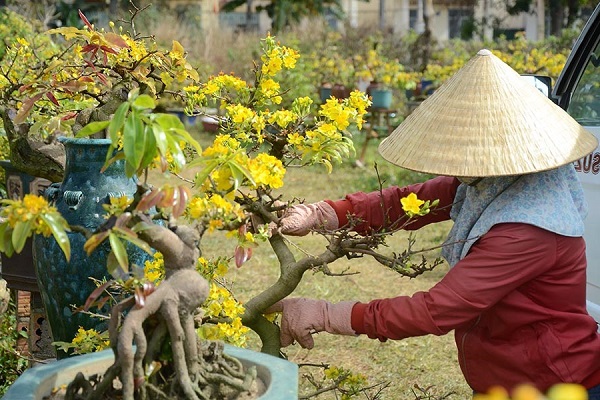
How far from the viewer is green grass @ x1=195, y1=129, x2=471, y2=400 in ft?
14.2

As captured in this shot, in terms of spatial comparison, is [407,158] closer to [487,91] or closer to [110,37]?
[487,91]

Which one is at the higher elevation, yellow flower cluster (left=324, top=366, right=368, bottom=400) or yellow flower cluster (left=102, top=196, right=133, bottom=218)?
yellow flower cluster (left=102, top=196, right=133, bottom=218)

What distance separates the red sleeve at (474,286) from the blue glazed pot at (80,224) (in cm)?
93

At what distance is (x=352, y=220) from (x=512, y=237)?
1.46 feet

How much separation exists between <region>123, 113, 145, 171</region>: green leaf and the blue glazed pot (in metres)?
1.22

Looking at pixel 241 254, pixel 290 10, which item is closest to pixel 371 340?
pixel 241 254

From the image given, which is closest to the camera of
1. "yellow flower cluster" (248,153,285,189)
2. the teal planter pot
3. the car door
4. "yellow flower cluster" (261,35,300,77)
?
"yellow flower cluster" (248,153,285,189)

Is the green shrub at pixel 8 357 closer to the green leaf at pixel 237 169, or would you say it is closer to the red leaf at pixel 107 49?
the red leaf at pixel 107 49

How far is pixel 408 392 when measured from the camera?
13.7 ft

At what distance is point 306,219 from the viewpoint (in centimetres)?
272

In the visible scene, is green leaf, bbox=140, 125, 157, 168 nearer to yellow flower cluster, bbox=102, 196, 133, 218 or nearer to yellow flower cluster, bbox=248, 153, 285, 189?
yellow flower cluster, bbox=102, 196, 133, 218

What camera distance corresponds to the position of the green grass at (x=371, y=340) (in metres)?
4.33

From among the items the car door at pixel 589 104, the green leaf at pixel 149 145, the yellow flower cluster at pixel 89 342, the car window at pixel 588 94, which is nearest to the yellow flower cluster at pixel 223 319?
the yellow flower cluster at pixel 89 342

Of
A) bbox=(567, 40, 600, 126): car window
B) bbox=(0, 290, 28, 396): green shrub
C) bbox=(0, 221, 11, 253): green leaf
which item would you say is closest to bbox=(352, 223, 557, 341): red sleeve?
bbox=(0, 221, 11, 253): green leaf
